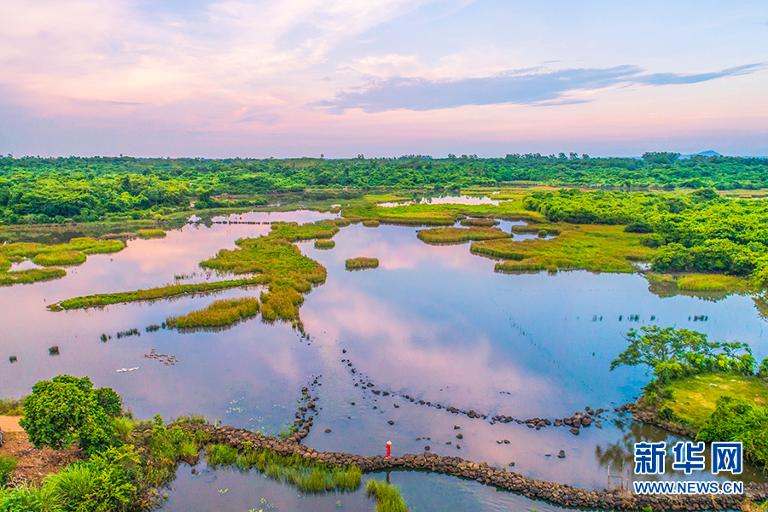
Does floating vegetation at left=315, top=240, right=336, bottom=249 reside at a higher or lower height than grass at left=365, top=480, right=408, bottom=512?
higher

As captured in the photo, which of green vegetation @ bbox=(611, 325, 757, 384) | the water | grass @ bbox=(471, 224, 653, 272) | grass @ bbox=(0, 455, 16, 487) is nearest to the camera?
grass @ bbox=(0, 455, 16, 487)

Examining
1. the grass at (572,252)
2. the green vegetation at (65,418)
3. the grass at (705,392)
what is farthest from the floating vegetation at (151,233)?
the grass at (705,392)

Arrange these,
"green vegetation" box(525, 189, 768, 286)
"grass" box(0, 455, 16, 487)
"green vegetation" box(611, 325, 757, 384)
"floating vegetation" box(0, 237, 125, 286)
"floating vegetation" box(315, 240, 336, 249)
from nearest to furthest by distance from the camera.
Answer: "grass" box(0, 455, 16, 487), "green vegetation" box(611, 325, 757, 384), "floating vegetation" box(0, 237, 125, 286), "green vegetation" box(525, 189, 768, 286), "floating vegetation" box(315, 240, 336, 249)

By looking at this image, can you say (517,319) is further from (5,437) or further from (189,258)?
(189,258)

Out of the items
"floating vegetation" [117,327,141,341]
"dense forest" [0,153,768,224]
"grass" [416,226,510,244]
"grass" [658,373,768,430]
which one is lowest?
"grass" [658,373,768,430]

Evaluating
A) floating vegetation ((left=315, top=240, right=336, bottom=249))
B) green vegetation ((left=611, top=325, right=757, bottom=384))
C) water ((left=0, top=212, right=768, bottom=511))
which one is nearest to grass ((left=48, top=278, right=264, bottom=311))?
water ((left=0, top=212, right=768, bottom=511))

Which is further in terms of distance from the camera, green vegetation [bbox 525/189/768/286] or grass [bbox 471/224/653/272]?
grass [bbox 471/224/653/272]

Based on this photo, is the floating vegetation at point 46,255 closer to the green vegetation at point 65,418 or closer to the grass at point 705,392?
the green vegetation at point 65,418

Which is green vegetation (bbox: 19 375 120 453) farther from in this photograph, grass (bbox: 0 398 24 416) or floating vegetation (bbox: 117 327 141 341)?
floating vegetation (bbox: 117 327 141 341)
